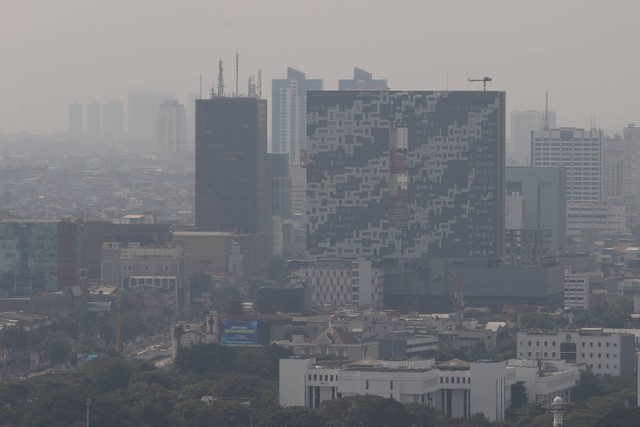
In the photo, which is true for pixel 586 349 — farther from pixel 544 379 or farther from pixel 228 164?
pixel 228 164

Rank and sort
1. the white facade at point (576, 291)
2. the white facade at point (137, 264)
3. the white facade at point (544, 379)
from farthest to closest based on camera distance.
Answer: the white facade at point (137, 264) < the white facade at point (576, 291) < the white facade at point (544, 379)

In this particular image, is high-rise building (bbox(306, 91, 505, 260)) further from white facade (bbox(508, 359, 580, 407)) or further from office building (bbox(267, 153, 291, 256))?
white facade (bbox(508, 359, 580, 407))

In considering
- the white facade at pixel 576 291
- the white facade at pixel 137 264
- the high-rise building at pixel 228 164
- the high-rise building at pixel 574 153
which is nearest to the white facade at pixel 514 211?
the high-rise building at pixel 228 164

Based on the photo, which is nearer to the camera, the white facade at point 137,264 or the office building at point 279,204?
the white facade at point 137,264

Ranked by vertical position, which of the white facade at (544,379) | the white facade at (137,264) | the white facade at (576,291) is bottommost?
the white facade at (544,379)

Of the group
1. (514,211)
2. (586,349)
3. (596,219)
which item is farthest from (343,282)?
(596,219)

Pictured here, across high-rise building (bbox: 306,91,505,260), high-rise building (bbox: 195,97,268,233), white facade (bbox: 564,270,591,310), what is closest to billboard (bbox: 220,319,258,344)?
high-rise building (bbox: 306,91,505,260)

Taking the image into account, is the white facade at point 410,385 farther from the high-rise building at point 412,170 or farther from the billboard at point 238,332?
the high-rise building at point 412,170

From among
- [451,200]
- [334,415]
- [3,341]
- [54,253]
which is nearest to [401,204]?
[451,200]
